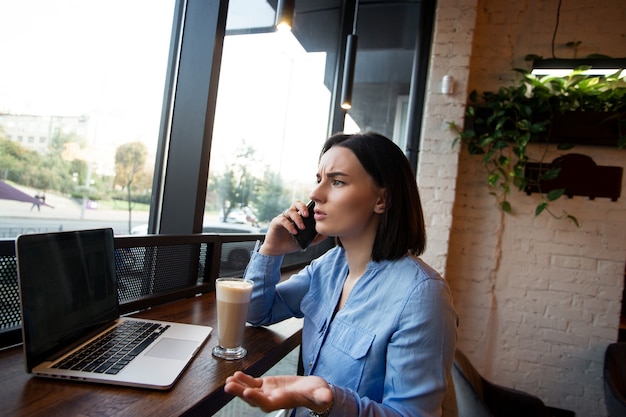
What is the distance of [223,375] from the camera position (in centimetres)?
87

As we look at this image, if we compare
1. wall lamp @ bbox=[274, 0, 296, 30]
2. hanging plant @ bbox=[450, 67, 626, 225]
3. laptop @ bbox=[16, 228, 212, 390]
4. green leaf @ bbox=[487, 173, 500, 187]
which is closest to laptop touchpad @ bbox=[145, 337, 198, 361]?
laptop @ bbox=[16, 228, 212, 390]

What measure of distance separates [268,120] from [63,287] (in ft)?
5.71

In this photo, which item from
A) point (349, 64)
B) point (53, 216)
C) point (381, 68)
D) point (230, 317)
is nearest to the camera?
point (230, 317)

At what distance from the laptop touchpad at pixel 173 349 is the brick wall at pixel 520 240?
7.47ft

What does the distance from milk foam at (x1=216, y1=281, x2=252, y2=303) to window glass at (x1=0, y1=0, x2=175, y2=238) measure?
64cm

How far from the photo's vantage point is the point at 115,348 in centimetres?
90

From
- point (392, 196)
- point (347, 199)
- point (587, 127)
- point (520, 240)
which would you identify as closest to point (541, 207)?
point (520, 240)

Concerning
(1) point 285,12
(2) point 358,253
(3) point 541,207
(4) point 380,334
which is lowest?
(4) point 380,334

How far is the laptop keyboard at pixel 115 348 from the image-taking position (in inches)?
31.3

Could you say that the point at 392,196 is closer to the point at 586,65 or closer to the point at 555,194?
the point at 555,194

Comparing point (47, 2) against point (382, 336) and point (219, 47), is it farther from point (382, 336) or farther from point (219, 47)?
point (382, 336)

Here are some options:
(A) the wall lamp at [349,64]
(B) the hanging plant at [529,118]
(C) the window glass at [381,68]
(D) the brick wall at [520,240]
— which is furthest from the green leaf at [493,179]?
(A) the wall lamp at [349,64]

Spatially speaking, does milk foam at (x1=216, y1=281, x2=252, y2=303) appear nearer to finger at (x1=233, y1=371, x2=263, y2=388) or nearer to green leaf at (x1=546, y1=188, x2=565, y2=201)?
finger at (x1=233, y1=371, x2=263, y2=388)

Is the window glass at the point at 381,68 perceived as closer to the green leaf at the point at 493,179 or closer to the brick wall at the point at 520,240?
the brick wall at the point at 520,240
